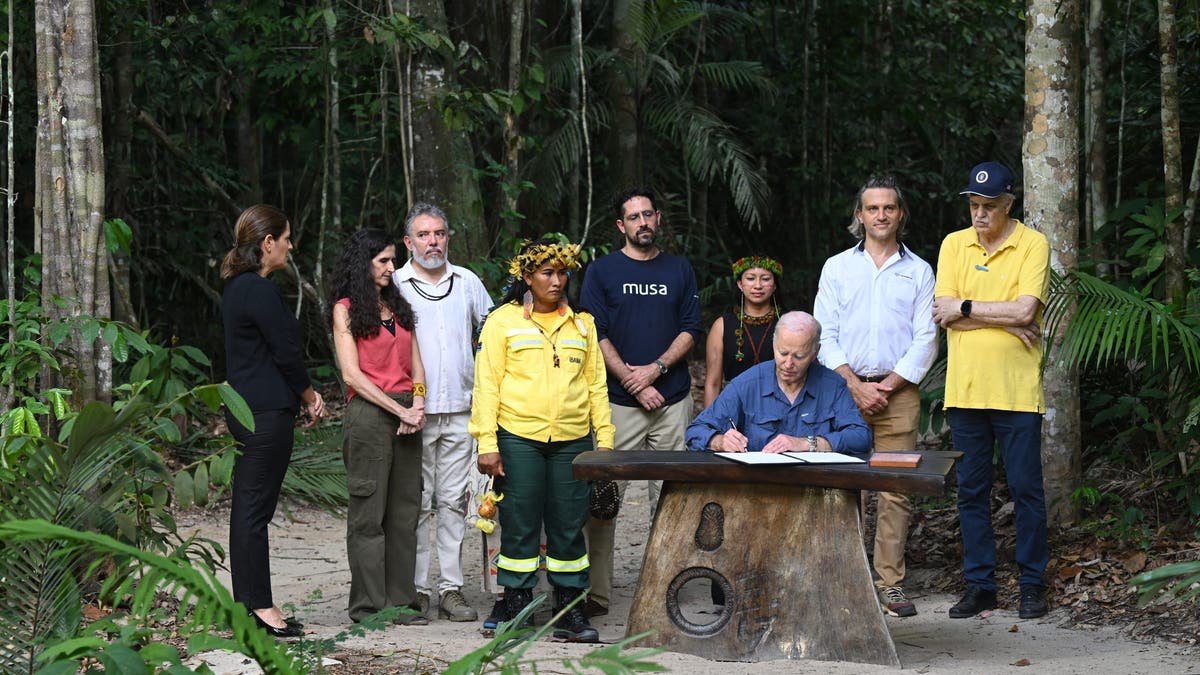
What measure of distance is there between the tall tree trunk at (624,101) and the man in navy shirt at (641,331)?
6.10 metres

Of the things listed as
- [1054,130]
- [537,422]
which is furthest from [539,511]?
[1054,130]

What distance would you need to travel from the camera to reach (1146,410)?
7023 mm

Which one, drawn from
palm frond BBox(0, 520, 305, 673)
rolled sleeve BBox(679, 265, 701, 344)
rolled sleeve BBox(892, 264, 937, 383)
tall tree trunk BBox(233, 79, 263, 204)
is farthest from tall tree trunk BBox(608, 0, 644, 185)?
palm frond BBox(0, 520, 305, 673)

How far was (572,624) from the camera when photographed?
18.7ft

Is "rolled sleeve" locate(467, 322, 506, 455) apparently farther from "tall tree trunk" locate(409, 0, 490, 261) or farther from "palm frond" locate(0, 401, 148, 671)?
"tall tree trunk" locate(409, 0, 490, 261)

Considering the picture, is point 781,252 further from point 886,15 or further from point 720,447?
point 720,447

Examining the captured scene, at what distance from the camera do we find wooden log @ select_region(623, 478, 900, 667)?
509cm

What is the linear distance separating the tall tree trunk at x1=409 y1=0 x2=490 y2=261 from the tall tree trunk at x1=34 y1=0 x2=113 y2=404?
112 inches

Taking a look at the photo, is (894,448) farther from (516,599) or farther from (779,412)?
(516,599)

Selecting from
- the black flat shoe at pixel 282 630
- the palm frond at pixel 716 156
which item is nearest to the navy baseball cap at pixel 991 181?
the black flat shoe at pixel 282 630

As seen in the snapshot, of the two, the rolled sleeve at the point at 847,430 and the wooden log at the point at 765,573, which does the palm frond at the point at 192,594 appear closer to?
the wooden log at the point at 765,573

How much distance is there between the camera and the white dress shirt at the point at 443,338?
6.13m

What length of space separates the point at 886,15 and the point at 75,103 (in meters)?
10.5

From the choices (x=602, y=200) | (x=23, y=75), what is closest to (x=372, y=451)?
(x=23, y=75)
